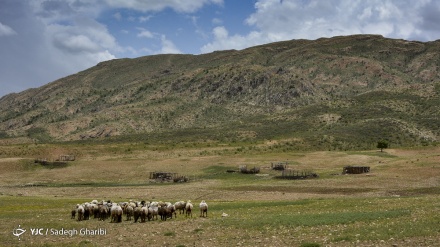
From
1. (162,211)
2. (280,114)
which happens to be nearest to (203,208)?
(162,211)

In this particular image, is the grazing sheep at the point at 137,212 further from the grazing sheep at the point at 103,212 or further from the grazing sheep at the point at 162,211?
the grazing sheep at the point at 103,212

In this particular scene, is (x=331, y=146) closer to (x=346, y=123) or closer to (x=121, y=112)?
(x=346, y=123)

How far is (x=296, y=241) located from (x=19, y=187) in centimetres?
5637

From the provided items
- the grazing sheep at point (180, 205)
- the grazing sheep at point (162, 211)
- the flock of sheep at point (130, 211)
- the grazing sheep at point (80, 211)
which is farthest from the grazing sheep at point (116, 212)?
the grazing sheep at point (180, 205)

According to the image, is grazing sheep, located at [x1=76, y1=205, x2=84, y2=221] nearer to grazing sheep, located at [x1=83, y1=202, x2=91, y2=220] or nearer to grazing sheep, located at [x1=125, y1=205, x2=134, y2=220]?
grazing sheep, located at [x1=83, y1=202, x2=91, y2=220]

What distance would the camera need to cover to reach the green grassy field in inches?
853

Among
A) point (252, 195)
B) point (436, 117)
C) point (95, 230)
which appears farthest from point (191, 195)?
point (436, 117)

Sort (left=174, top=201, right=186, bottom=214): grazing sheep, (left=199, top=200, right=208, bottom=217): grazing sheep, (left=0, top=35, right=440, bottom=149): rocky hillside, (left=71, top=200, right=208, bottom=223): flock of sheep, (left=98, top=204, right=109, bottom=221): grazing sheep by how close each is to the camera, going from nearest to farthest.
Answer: (left=71, top=200, right=208, bottom=223): flock of sheep < (left=199, top=200, right=208, bottom=217): grazing sheep < (left=98, top=204, right=109, bottom=221): grazing sheep < (left=174, top=201, right=186, bottom=214): grazing sheep < (left=0, top=35, right=440, bottom=149): rocky hillside

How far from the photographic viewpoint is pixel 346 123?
12875 cm

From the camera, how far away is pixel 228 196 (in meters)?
48.5

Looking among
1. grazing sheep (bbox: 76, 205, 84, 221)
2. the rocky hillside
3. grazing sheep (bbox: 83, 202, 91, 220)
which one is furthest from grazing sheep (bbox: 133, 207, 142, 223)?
the rocky hillside

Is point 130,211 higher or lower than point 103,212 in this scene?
higher

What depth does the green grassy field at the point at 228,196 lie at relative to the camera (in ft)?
71.1

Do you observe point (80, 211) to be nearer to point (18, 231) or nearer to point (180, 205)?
point (18, 231)
